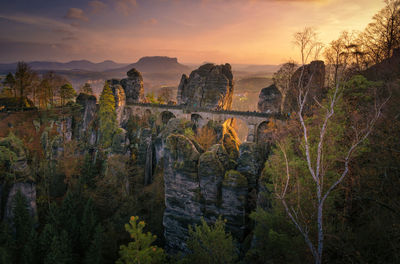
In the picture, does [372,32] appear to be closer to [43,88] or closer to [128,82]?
[128,82]

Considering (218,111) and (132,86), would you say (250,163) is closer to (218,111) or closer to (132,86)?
(218,111)

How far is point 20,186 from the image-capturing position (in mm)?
26641

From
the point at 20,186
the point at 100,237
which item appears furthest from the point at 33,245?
the point at 20,186

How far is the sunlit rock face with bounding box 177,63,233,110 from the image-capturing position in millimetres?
42750

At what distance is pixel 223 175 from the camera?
20250mm

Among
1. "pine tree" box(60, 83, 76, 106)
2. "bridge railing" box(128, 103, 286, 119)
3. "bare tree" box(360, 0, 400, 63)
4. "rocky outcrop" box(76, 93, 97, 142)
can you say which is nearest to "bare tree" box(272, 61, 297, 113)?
"bridge railing" box(128, 103, 286, 119)

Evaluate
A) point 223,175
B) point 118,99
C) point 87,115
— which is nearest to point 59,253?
point 223,175

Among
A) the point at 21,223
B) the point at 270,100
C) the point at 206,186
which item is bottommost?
the point at 21,223

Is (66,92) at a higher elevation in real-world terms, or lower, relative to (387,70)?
lower

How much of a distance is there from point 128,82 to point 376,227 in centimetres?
5007

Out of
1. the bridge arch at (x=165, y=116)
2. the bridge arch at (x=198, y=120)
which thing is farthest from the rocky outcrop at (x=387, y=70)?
the bridge arch at (x=165, y=116)

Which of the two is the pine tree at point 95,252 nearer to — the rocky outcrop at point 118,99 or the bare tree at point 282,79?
A: the rocky outcrop at point 118,99

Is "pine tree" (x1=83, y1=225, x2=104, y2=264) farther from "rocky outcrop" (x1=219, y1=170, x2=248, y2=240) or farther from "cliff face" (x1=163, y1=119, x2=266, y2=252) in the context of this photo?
"rocky outcrop" (x1=219, y1=170, x2=248, y2=240)

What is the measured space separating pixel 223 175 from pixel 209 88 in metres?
26.7
